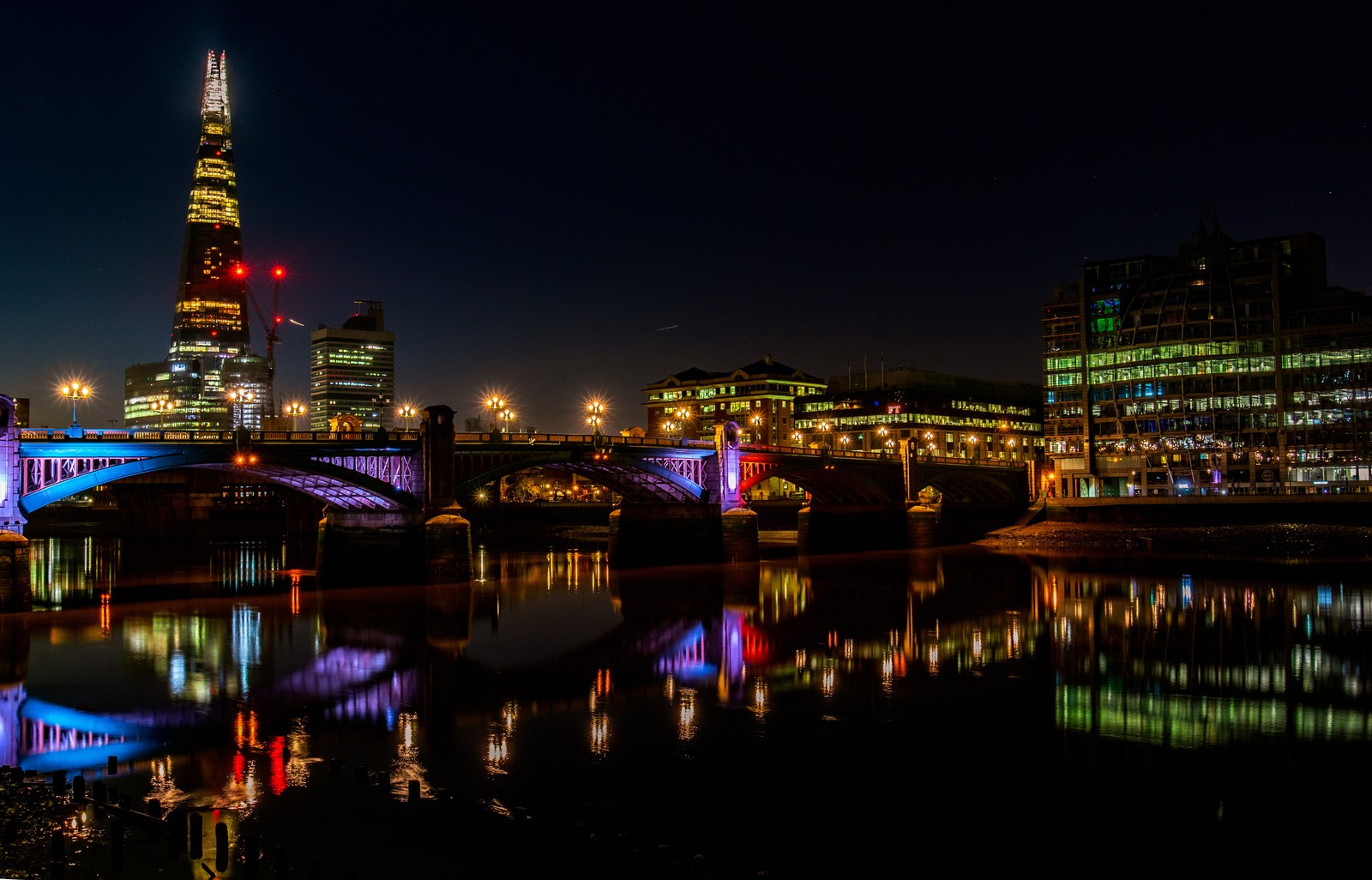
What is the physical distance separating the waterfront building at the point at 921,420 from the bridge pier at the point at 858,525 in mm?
75895

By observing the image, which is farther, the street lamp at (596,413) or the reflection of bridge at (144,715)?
the street lamp at (596,413)

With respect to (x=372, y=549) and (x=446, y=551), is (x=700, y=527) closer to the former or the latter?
(x=446, y=551)

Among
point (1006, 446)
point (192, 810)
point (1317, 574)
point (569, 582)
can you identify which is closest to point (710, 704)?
point (192, 810)

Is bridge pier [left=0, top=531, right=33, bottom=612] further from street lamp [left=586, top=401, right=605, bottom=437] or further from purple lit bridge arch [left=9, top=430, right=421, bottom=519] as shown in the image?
street lamp [left=586, top=401, right=605, bottom=437]

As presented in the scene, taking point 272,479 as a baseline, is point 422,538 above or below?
below

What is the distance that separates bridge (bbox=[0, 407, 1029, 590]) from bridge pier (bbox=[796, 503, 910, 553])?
17cm

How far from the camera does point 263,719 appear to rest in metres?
27.5

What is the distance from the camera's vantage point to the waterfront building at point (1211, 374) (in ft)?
397

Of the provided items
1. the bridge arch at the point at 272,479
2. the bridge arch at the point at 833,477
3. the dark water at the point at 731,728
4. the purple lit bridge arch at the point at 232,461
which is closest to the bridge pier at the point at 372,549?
the bridge arch at the point at 272,479

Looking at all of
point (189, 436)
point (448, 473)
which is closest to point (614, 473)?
point (448, 473)

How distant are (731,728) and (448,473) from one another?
38741 mm

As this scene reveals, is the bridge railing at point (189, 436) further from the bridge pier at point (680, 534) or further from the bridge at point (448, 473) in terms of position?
the bridge pier at point (680, 534)

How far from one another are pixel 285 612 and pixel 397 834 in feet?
115

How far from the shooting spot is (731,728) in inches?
1026
